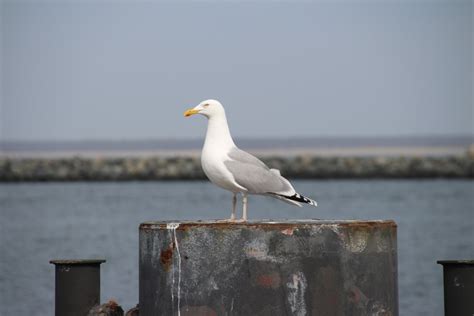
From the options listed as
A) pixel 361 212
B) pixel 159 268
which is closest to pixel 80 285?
pixel 159 268

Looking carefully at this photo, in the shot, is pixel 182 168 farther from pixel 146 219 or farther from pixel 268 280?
pixel 268 280

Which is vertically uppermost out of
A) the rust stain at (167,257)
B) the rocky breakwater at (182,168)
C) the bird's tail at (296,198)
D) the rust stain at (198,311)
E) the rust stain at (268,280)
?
the rocky breakwater at (182,168)

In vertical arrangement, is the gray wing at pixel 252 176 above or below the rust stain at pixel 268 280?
above

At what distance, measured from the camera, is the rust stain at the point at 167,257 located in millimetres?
8203

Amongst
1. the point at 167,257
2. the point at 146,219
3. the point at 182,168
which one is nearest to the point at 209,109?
the point at 167,257

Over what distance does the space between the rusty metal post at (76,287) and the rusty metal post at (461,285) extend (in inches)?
96.9

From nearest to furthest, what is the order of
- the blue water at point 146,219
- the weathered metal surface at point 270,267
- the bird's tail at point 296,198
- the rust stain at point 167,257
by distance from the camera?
the weathered metal surface at point 270,267
the rust stain at point 167,257
the bird's tail at point 296,198
the blue water at point 146,219

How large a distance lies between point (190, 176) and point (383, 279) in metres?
52.0

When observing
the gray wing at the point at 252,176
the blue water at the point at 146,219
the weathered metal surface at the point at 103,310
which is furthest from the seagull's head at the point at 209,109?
the blue water at the point at 146,219

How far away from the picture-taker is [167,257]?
8219 millimetres

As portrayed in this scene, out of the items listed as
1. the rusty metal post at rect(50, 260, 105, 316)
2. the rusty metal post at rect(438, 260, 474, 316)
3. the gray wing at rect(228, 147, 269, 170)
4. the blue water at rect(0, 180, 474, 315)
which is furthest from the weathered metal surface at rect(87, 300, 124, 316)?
the blue water at rect(0, 180, 474, 315)

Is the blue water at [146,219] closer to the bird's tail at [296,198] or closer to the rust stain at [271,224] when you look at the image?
the bird's tail at [296,198]

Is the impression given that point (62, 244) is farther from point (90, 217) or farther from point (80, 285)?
point (80, 285)

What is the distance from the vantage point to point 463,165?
6041cm
